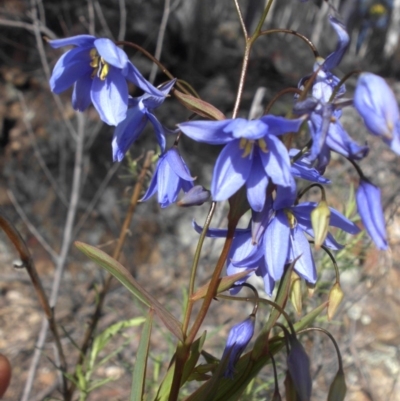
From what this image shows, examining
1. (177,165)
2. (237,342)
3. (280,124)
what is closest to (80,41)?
(177,165)

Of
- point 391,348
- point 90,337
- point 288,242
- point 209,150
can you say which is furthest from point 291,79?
point 288,242

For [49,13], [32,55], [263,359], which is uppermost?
[49,13]

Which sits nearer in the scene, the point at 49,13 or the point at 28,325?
the point at 28,325

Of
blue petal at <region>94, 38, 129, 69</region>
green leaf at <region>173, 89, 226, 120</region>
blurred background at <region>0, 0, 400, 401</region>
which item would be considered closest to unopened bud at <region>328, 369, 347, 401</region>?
green leaf at <region>173, 89, 226, 120</region>

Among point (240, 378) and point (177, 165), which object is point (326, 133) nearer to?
point (177, 165)

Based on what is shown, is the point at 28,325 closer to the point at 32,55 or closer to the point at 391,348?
the point at 32,55

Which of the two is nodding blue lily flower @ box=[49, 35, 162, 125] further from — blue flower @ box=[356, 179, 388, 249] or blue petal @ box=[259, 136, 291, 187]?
blue flower @ box=[356, 179, 388, 249]
